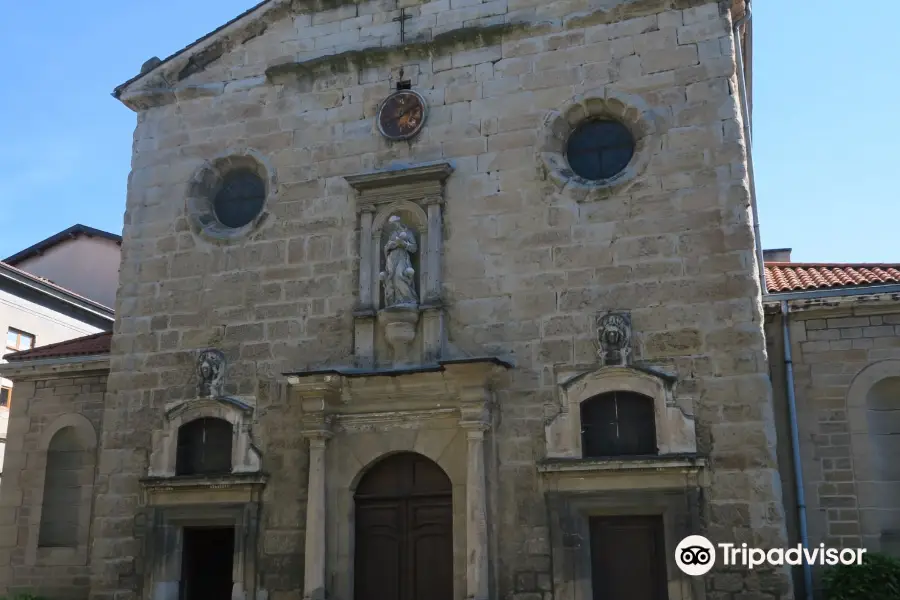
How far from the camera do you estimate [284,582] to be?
1026 cm

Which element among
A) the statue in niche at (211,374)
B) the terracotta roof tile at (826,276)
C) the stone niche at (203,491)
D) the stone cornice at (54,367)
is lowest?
the stone niche at (203,491)

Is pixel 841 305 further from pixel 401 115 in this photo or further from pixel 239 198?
pixel 239 198

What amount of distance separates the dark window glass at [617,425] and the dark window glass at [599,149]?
8.56 ft

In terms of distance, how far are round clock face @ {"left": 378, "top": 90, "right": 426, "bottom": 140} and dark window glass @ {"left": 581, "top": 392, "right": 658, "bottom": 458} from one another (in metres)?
4.05

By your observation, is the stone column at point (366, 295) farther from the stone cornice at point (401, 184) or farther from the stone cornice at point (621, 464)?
the stone cornice at point (621, 464)

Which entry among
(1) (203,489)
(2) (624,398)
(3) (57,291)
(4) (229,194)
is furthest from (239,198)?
(3) (57,291)

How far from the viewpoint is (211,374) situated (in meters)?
11.3

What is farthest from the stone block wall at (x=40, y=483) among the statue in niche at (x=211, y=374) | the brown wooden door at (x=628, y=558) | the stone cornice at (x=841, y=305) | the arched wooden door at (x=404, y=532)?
the stone cornice at (x=841, y=305)

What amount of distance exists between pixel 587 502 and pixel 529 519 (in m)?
0.65

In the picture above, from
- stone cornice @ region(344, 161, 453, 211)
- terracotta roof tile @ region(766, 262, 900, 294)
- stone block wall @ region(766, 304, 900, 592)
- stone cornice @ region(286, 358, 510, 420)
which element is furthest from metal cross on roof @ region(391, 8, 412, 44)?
stone block wall @ region(766, 304, 900, 592)

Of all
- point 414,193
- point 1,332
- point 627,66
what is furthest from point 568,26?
point 1,332

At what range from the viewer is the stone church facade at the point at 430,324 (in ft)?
30.9

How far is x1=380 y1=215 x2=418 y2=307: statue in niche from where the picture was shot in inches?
416

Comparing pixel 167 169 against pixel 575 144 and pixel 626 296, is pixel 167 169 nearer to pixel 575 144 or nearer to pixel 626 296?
pixel 575 144
